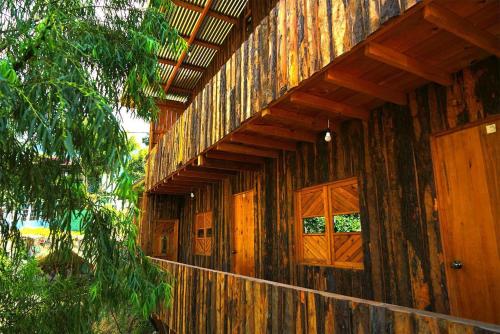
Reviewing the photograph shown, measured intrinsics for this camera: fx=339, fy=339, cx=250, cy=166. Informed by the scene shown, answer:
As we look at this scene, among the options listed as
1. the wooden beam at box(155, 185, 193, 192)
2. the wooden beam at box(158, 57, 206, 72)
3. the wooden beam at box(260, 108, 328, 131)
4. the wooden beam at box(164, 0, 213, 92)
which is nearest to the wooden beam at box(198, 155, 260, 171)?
the wooden beam at box(260, 108, 328, 131)

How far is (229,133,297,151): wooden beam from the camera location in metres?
5.05

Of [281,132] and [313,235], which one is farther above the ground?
[281,132]

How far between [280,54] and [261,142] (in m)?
1.86

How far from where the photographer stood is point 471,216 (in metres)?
3.32

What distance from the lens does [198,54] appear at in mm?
10297

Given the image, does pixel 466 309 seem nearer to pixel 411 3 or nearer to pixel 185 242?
pixel 411 3

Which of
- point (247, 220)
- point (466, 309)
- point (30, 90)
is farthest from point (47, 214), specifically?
point (247, 220)

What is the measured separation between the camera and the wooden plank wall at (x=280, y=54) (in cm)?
269

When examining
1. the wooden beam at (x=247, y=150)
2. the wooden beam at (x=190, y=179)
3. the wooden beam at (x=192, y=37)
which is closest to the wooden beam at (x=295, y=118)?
the wooden beam at (x=247, y=150)

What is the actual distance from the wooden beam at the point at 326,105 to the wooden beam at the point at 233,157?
2.24 metres

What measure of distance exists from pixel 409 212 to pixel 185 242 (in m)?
8.50

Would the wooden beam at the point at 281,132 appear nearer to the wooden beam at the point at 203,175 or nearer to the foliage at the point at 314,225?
the foliage at the point at 314,225

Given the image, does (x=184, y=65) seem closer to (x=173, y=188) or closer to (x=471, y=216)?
(x=173, y=188)

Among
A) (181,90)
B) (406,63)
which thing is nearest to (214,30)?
(181,90)
